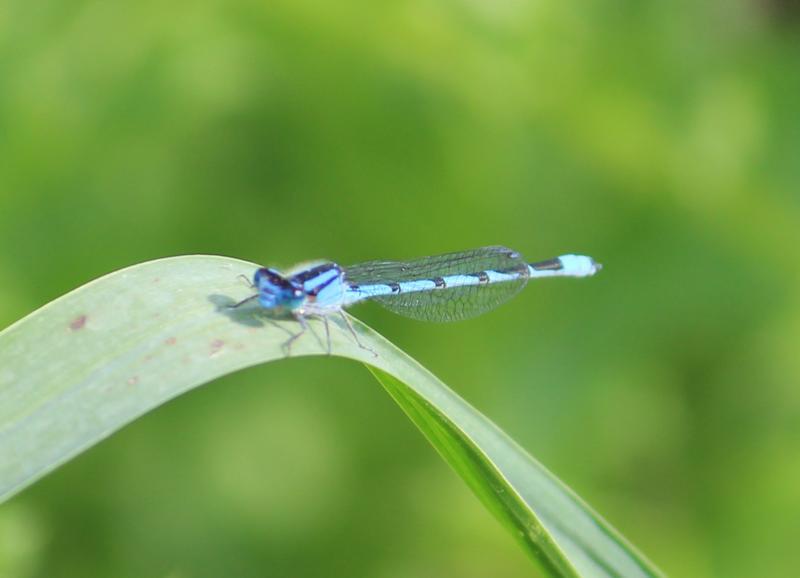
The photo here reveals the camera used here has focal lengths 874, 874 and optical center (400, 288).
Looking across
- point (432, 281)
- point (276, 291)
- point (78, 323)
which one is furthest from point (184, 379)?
point (432, 281)

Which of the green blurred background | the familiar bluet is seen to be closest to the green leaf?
the familiar bluet

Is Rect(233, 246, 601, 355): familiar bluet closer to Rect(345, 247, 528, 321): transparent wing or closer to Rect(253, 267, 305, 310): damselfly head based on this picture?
Rect(345, 247, 528, 321): transparent wing

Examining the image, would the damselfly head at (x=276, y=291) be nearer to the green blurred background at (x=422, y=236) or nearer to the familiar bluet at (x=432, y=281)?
the familiar bluet at (x=432, y=281)

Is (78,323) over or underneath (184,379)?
over

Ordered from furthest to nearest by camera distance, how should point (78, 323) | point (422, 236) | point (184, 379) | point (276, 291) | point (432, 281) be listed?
point (422, 236) < point (432, 281) < point (276, 291) < point (78, 323) < point (184, 379)

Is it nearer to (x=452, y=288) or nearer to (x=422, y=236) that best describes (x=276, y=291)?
(x=452, y=288)

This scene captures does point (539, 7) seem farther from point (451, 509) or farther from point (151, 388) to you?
point (151, 388)

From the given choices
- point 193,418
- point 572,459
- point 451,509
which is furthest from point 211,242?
point 572,459
